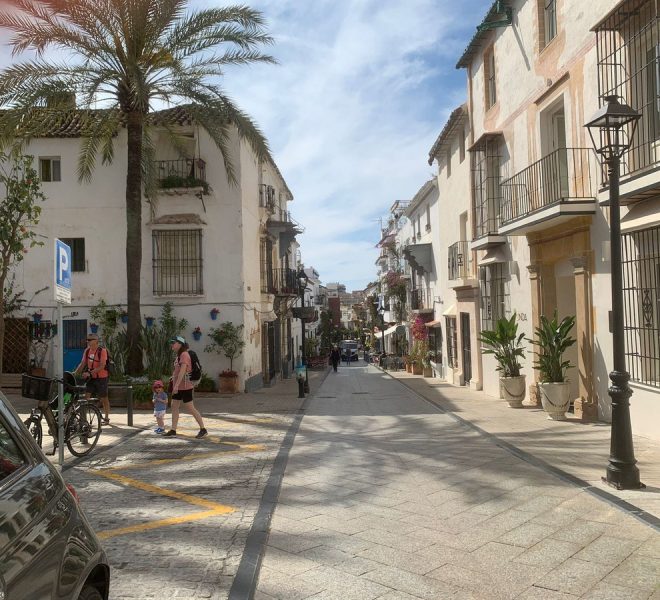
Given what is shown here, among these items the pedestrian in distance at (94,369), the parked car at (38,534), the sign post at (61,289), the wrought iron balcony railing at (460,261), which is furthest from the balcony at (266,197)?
the parked car at (38,534)

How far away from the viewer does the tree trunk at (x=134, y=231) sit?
1587 centimetres

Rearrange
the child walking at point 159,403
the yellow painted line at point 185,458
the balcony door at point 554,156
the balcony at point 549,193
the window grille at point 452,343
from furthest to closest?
the window grille at point 452,343
the balcony door at point 554,156
the balcony at point 549,193
the child walking at point 159,403
the yellow painted line at point 185,458

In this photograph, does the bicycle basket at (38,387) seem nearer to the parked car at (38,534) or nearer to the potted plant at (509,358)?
the parked car at (38,534)

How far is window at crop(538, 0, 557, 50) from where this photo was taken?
42.1ft

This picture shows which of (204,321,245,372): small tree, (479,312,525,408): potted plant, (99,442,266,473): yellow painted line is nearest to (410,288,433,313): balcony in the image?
(204,321,245,372): small tree

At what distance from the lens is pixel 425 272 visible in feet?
99.0

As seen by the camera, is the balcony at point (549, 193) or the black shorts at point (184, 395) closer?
the black shorts at point (184, 395)

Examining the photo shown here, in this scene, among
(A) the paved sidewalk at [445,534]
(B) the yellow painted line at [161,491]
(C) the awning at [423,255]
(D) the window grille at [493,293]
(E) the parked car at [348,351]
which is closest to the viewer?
(A) the paved sidewalk at [445,534]

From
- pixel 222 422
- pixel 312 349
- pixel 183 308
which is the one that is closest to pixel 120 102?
pixel 183 308

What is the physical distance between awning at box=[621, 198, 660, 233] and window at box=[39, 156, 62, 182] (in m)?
16.3

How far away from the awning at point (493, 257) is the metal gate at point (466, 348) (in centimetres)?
420

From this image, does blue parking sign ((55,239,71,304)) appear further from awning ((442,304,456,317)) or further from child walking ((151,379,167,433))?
awning ((442,304,456,317))

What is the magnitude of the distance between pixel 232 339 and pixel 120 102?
7.23 metres

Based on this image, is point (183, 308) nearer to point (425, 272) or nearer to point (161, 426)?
point (161, 426)
